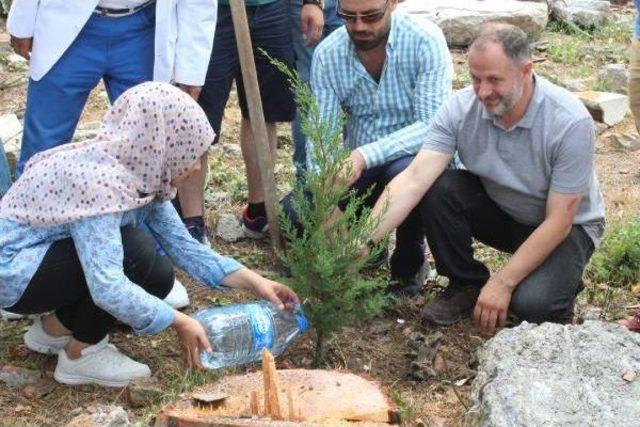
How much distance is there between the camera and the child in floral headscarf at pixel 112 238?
3.16m

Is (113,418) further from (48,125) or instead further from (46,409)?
(48,125)

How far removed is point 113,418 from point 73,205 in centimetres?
72

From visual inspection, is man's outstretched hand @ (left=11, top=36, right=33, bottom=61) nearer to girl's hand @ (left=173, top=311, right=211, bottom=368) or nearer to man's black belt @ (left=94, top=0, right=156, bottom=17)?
man's black belt @ (left=94, top=0, right=156, bottom=17)

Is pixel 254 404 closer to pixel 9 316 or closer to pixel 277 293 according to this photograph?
pixel 277 293

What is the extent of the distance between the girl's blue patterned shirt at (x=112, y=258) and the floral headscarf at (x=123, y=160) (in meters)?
0.07

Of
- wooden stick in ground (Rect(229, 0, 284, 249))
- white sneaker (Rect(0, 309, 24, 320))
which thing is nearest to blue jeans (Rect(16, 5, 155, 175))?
wooden stick in ground (Rect(229, 0, 284, 249))

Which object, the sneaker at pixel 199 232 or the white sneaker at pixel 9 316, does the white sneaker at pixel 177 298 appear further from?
the white sneaker at pixel 9 316

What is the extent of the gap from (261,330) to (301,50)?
1827 millimetres

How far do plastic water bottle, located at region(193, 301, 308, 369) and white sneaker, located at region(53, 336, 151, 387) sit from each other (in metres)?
0.27

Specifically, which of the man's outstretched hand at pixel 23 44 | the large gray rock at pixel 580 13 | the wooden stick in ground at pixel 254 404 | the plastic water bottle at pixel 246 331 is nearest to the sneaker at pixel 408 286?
the plastic water bottle at pixel 246 331

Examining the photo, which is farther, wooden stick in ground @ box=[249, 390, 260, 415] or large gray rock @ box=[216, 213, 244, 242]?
large gray rock @ box=[216, 213, 244, 242]

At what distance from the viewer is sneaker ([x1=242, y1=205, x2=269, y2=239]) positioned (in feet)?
16.5

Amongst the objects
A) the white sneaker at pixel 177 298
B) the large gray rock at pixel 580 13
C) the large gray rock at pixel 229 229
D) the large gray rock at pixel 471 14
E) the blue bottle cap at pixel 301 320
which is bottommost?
the large gray rock at pixel 580 13

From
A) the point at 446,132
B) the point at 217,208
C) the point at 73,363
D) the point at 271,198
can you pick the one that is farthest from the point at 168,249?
the point at 217,208
